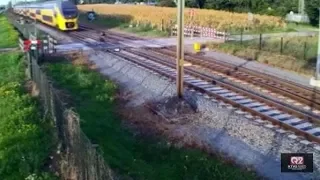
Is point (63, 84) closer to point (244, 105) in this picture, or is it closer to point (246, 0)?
point (244, 105)

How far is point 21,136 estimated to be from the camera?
12.5 m

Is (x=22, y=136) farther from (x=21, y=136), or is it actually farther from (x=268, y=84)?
(x=268, y=84)

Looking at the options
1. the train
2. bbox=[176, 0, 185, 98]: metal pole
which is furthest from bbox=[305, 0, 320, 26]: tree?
bbox=[176, 0, 185, 98]: metal pole

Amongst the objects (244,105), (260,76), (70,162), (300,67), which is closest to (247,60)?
(300,67)

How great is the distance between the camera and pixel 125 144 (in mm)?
12539

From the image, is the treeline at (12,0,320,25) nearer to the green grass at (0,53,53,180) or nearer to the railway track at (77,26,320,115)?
the railway track at (77,26,320,115)

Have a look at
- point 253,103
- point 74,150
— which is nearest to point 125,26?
point 253,103

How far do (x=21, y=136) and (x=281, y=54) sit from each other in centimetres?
1934

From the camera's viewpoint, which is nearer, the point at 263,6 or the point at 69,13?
the point at 69,13

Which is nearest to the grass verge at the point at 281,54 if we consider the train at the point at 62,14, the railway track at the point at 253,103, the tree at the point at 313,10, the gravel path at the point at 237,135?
the railway track at the point at 253,103

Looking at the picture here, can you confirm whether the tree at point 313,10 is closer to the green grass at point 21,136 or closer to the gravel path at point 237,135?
the gravel path at point 237,135

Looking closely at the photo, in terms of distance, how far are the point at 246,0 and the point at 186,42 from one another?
41.3 m

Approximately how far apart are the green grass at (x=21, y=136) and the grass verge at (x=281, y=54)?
13.0 meters

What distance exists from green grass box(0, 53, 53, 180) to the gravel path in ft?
11.2
